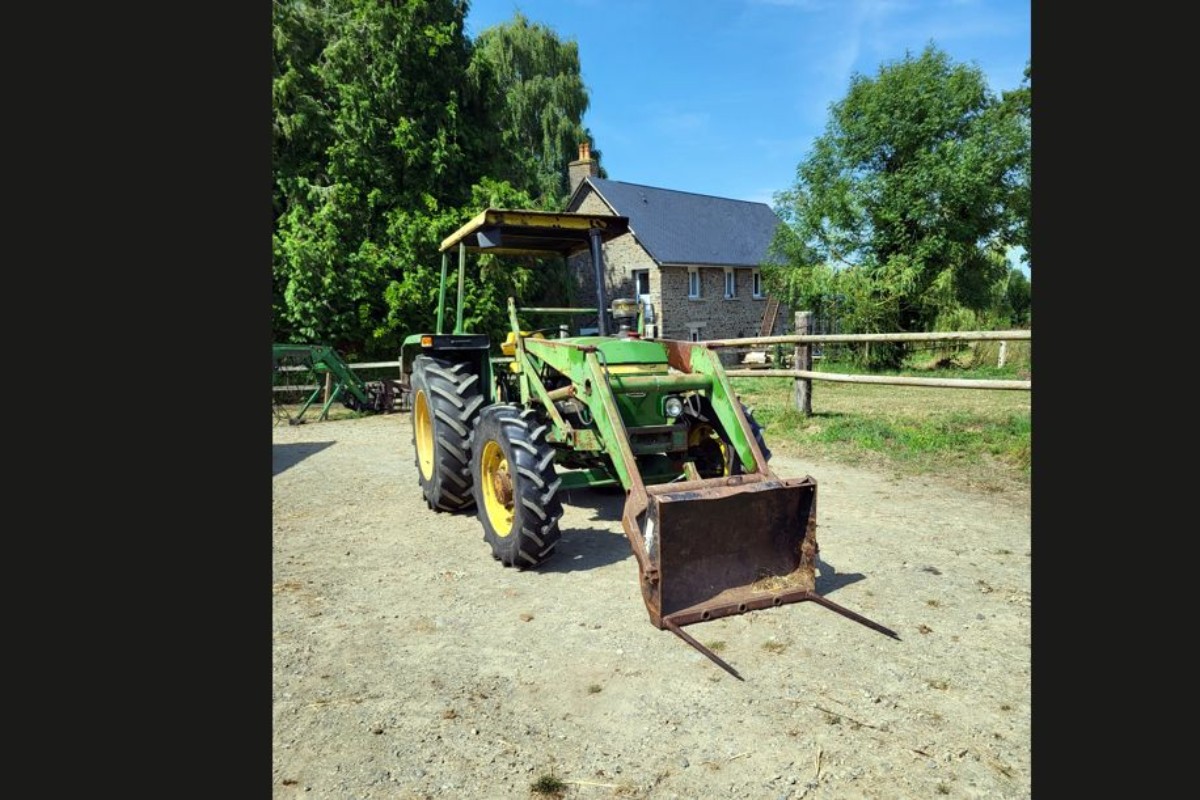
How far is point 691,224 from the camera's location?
1126 inches

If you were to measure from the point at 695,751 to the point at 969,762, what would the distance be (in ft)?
3.10

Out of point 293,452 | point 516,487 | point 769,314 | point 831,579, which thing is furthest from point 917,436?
point 769,314

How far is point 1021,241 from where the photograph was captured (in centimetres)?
2255

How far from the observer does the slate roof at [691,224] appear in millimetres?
25906

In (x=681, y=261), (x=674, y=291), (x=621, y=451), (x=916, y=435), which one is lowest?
(x=916, y=435)

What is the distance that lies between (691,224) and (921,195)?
894 centimetres

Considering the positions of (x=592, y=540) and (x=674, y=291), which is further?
(x=674, y=291)

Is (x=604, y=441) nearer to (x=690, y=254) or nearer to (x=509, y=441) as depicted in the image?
(x=509, y=441)

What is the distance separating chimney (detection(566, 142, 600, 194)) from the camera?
26.9 m

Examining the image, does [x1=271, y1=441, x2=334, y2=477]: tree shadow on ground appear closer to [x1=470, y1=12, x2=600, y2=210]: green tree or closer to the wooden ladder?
[x1=470, y1=12, x2=600, y2=210]: green tree

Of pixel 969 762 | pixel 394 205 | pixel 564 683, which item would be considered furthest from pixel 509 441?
pixel 394 205

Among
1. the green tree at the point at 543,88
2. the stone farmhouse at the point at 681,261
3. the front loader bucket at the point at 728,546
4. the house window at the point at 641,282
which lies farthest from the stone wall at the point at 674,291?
the front loader bucket at the point at 728,546

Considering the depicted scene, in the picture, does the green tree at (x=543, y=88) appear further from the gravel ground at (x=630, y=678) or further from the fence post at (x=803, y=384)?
→ the gravel ground at (x=630, y=678)

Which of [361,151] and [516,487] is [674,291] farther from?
[516,487]
